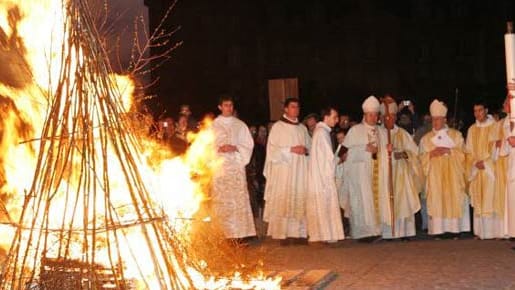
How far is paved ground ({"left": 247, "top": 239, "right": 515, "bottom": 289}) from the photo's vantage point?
319 inches

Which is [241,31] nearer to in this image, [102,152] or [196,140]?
[196,140]

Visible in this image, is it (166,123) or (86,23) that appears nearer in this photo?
(86,23)

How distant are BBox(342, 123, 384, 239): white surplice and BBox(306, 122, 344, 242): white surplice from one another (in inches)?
20.8

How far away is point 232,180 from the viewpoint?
38.6ft

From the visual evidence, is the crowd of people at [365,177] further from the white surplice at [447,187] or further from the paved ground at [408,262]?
the paved ground at [408,262]

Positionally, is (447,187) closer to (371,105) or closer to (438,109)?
(438,109)

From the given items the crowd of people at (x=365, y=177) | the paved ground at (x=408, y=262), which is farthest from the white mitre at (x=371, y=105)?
the paved ground at (x=408, y=262)

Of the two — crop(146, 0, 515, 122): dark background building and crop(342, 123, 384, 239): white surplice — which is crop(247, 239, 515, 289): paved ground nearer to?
crop(342, 123, 384, 239): white surplice

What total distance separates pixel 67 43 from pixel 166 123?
6700 millimetres

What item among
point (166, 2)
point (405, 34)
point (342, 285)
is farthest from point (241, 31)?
point (342, 285)

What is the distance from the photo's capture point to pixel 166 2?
42688 mm

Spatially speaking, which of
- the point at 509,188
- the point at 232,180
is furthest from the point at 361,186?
the point at 509,188

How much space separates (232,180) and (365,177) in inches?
73.3

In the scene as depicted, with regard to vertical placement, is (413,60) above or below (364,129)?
above
